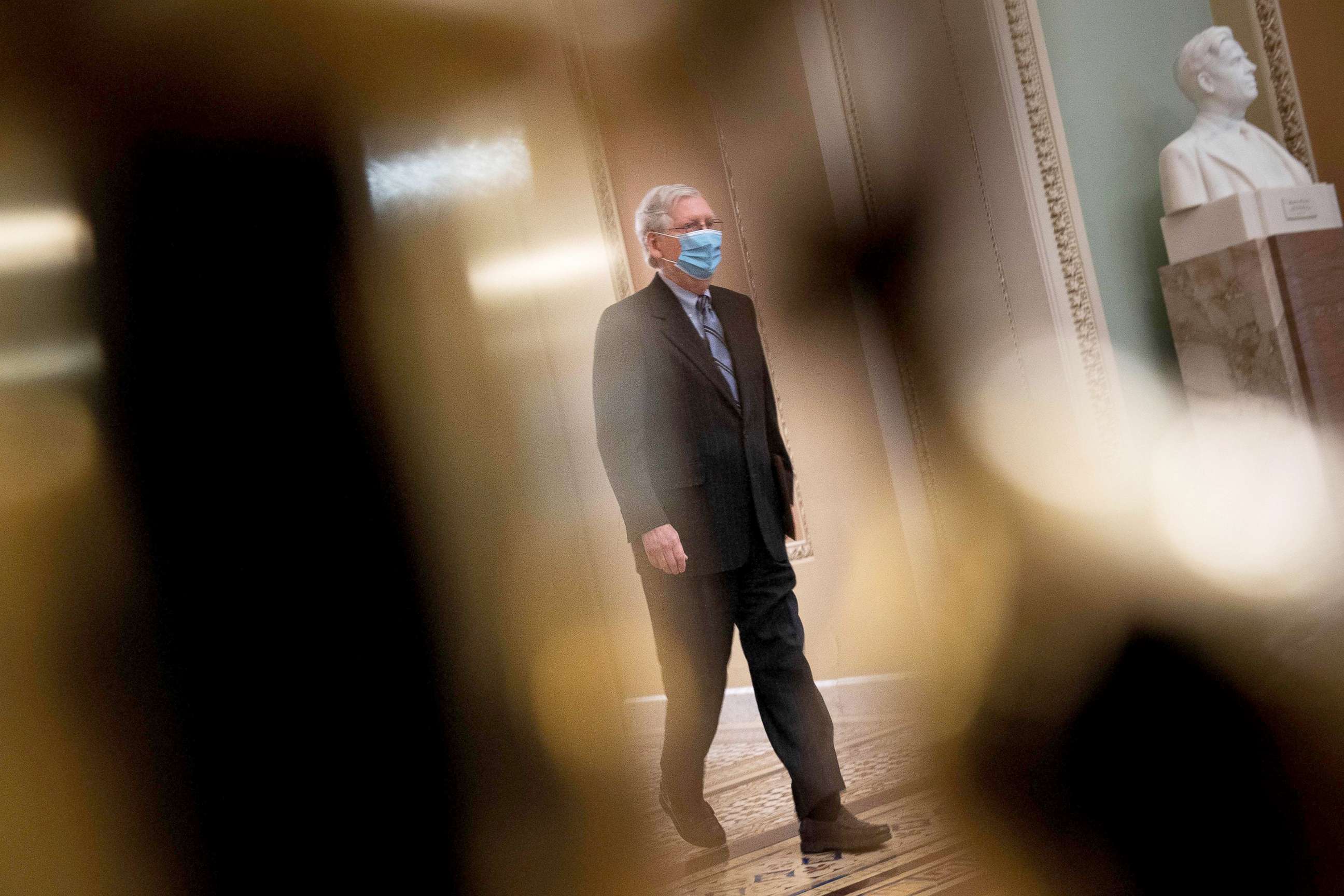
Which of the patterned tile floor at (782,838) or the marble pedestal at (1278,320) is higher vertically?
the marble pedestal at (1278,320)

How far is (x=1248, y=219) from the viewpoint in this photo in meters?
2.46

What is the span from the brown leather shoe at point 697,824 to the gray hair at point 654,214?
80 centimetres

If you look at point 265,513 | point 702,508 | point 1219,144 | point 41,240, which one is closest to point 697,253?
point 702,508

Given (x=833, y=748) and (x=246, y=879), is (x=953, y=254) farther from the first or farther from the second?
(x=246, y=879)

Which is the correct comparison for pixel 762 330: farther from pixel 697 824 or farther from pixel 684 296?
pixel 697 824

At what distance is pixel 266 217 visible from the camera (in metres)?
1.26

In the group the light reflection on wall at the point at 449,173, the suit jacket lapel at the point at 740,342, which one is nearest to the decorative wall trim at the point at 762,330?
the suit jacket lapel at the point at 740,342

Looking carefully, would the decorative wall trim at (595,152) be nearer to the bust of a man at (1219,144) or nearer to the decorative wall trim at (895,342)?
the decorative wall trim at (895,342)

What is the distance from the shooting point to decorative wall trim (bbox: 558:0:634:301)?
163cm

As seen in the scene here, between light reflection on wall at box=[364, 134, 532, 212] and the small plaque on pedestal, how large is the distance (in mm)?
1796

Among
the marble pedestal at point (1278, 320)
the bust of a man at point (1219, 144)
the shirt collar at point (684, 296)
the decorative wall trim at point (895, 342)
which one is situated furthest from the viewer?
the bust of a man at point (1219, 144)

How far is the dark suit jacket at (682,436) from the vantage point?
155 centimetres

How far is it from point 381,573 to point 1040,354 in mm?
1693

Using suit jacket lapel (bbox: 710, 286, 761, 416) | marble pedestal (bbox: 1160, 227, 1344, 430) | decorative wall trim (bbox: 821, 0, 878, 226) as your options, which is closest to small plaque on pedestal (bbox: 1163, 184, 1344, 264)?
marble pedestal (bbox: 1160, 227, 1344, 430)
